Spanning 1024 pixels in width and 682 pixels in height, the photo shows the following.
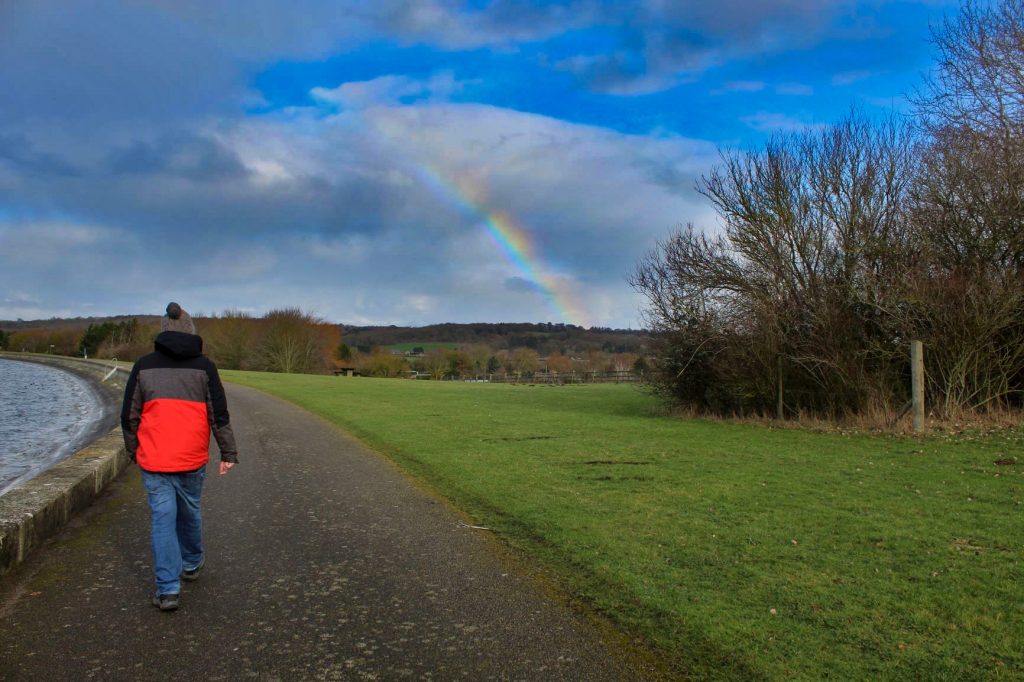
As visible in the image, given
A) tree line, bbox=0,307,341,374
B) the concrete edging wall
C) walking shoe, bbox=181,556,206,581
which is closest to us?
walking shoe, bbox=181,556,206,581

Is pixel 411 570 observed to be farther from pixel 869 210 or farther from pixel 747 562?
pixel 869 210

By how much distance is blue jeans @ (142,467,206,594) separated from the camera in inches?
177

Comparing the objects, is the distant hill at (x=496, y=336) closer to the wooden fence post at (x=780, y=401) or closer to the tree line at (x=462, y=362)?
the tree line at (x=462, y=362)

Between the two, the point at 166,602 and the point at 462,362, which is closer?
the point at 166,602

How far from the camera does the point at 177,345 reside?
16.0 ft

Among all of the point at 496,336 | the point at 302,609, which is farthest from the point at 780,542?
the point at 496,336

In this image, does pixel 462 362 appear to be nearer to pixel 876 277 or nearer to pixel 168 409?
pixel 876 277

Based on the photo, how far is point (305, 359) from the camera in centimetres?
8506

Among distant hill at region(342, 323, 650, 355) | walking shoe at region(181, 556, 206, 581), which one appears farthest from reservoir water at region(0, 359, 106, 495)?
distant hill at region(342, 323, 650, 355)

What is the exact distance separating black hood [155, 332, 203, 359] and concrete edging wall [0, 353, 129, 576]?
195cm

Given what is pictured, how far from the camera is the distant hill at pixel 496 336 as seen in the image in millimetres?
98000

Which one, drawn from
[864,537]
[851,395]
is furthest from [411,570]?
[851,395]

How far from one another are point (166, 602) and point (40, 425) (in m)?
24.1

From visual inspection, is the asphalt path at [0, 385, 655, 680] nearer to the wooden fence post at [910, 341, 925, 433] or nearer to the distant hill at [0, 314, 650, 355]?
the wooden fence post at [910, 341, 925, 433]
